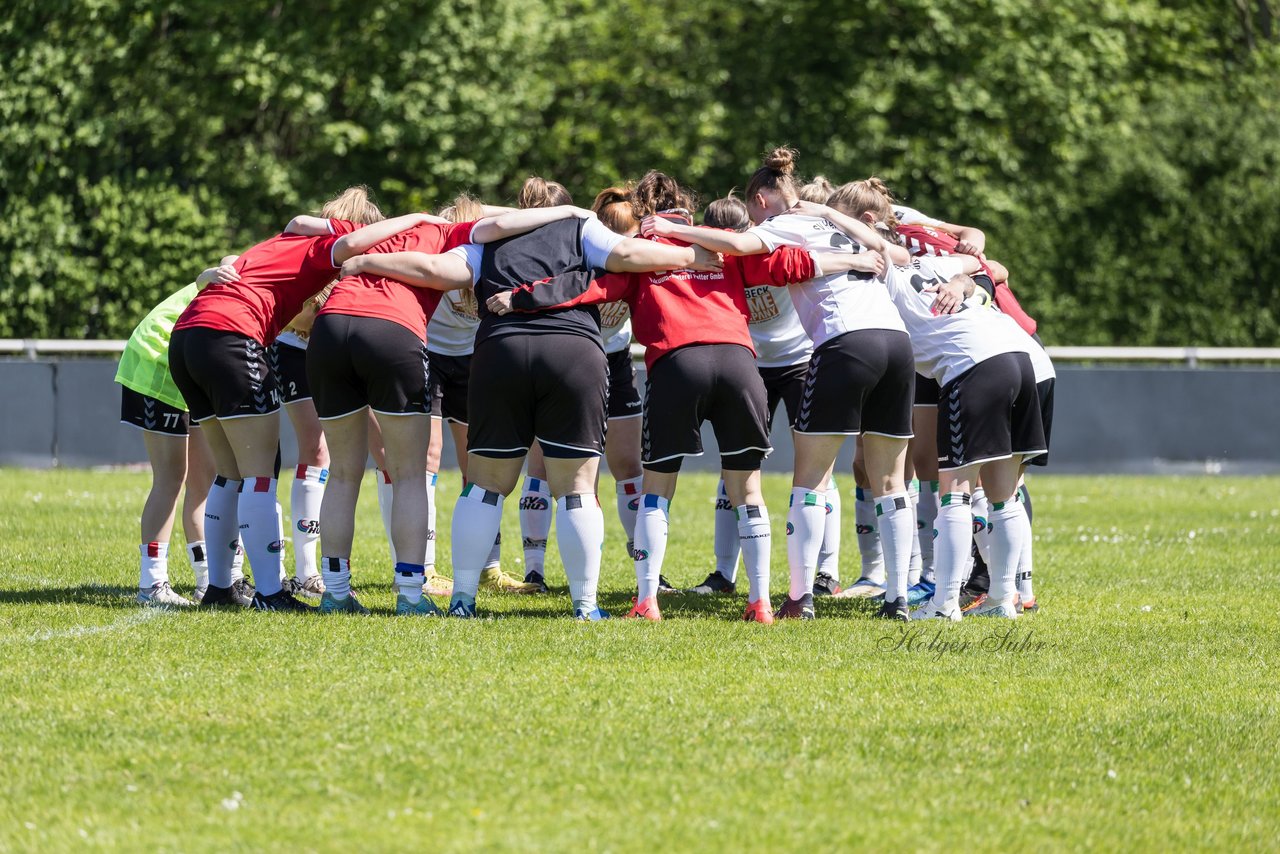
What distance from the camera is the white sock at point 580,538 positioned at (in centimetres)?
694

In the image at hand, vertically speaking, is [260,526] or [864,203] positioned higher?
[864,203]

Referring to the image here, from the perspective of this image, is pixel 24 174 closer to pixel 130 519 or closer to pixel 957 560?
pixel 130 519

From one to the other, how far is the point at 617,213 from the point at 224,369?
2.05m

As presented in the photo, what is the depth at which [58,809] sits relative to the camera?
4199mm

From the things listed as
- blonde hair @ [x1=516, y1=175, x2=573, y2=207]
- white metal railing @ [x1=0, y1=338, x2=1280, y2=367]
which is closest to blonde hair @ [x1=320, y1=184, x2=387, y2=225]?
blonde hair @ [x1=516, y1=175, x2=573, y2=207]

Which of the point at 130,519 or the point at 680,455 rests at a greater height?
the point at 680,455

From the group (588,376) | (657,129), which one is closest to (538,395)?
(588,376)

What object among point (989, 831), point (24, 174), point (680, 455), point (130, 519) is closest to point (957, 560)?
point (680, 455)

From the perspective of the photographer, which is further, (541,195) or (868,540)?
(868,540)

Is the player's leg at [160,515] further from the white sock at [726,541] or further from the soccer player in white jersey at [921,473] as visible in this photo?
the soccer player in white jersey at [921,473]

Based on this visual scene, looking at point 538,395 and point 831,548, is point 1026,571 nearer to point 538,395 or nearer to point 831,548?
point 831,548

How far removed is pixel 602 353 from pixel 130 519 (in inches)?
245

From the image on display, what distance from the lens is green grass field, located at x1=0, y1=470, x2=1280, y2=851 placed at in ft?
13.6

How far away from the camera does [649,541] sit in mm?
7137
